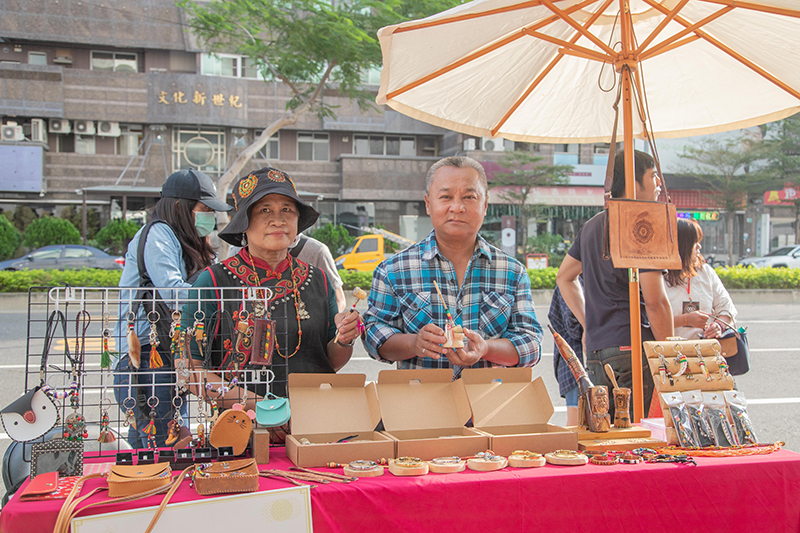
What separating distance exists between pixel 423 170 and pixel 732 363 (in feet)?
76.0

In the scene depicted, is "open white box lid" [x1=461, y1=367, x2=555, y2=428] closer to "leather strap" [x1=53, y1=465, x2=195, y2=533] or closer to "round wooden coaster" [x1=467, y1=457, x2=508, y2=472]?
"round wooden coaster" [x1=467, y1=457, x2=508, y2=472]

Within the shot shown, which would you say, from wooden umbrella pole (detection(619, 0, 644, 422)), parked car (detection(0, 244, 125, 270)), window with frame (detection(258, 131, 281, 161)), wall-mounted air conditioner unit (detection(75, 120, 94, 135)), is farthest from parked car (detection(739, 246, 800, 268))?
wall-mounted air conditioner unit (detection(75, 120, 94, 135))

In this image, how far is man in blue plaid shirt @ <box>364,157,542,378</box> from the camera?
95.7 inches

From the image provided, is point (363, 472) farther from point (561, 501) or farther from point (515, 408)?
point (515, 408)

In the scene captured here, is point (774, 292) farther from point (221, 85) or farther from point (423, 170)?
point (221, 85)

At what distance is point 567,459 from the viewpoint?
179 cm

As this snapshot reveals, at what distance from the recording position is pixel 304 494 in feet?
5.11

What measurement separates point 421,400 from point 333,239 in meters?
16.5

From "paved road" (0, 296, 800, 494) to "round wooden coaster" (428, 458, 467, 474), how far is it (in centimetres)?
227

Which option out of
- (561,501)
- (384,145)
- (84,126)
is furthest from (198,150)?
(561,501)

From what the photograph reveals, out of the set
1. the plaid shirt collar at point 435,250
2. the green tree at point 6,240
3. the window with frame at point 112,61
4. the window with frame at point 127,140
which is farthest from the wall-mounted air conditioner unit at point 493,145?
the plaid shirt collar at point 435,250

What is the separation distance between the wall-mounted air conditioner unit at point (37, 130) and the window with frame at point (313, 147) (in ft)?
30.7

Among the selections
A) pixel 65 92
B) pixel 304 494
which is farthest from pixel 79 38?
pixel 304 494

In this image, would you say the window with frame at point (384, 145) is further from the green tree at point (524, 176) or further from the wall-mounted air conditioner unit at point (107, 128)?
the wall-mounted air conditioner unit at point (107, 128)
